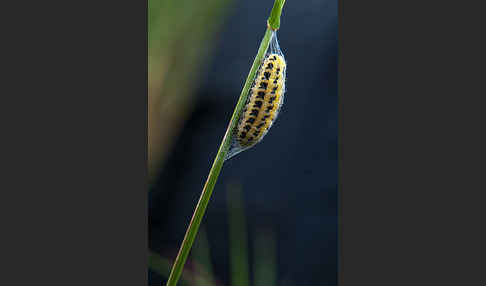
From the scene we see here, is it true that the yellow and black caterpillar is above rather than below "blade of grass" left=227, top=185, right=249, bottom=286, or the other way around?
above

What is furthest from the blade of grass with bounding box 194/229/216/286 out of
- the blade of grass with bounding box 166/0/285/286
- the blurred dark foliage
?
the blade of grass with bounding box 166/0/285/286

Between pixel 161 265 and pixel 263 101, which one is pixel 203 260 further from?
pixel 263 101

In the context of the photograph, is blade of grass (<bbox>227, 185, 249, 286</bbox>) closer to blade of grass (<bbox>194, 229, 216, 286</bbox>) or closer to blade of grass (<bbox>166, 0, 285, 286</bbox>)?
blade of grass (<bbox>194, 229, 216, 286</bbox>)

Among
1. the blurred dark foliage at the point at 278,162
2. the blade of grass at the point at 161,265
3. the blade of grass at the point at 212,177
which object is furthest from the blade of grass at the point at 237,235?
the blade of grass at the point at 212,177

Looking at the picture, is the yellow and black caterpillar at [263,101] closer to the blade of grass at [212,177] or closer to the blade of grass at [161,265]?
the blade of grass at [212,177]

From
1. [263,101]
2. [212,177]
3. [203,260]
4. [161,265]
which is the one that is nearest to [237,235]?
[203,260]

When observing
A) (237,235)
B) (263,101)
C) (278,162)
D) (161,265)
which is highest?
(263,101)
